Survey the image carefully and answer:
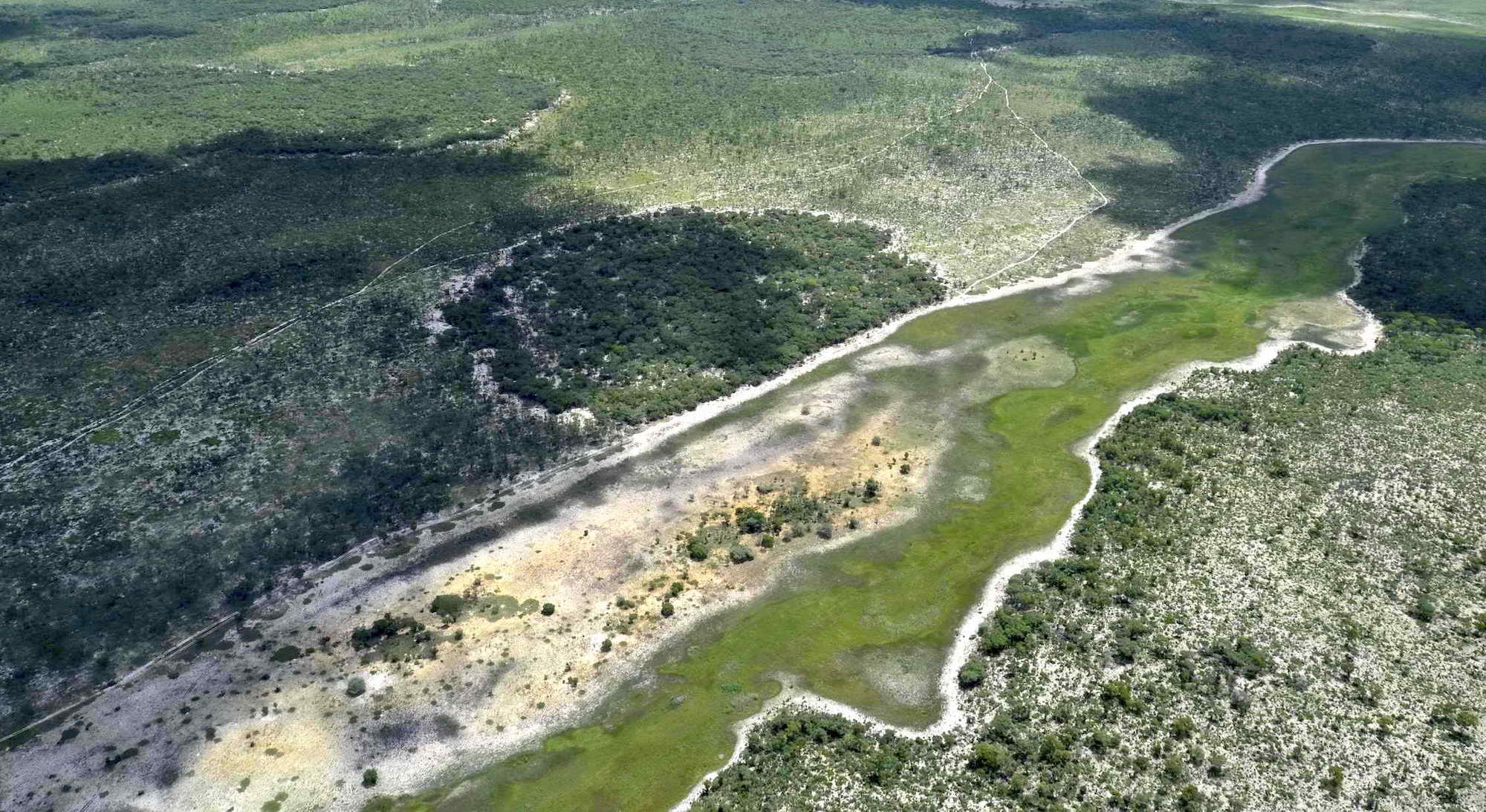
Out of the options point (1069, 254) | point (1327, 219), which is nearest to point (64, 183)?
point (1069, 254)

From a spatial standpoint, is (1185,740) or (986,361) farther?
(986,361)

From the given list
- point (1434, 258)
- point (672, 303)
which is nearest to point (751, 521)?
point (672, 303)

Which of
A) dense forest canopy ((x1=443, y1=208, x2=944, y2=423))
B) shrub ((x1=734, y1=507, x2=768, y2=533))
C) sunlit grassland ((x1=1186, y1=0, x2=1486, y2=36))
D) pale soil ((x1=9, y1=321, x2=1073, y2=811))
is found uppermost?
sunlit grassland ((x1=1186, y1=0, x2=1486, y2=36))

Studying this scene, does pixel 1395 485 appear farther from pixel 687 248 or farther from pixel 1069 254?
pixel 687 248

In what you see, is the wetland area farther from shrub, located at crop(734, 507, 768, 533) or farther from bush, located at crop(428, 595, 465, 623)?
shrub, located at crop(734, 507, 768, 533)

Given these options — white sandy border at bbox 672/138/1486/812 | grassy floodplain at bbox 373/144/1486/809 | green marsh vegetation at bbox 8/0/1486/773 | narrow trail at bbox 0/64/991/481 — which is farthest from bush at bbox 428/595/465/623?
narrow trail at bbox 0/64/991/481

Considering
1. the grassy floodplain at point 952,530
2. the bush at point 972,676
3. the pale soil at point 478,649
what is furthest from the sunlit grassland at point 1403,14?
the bush at point 972,676
